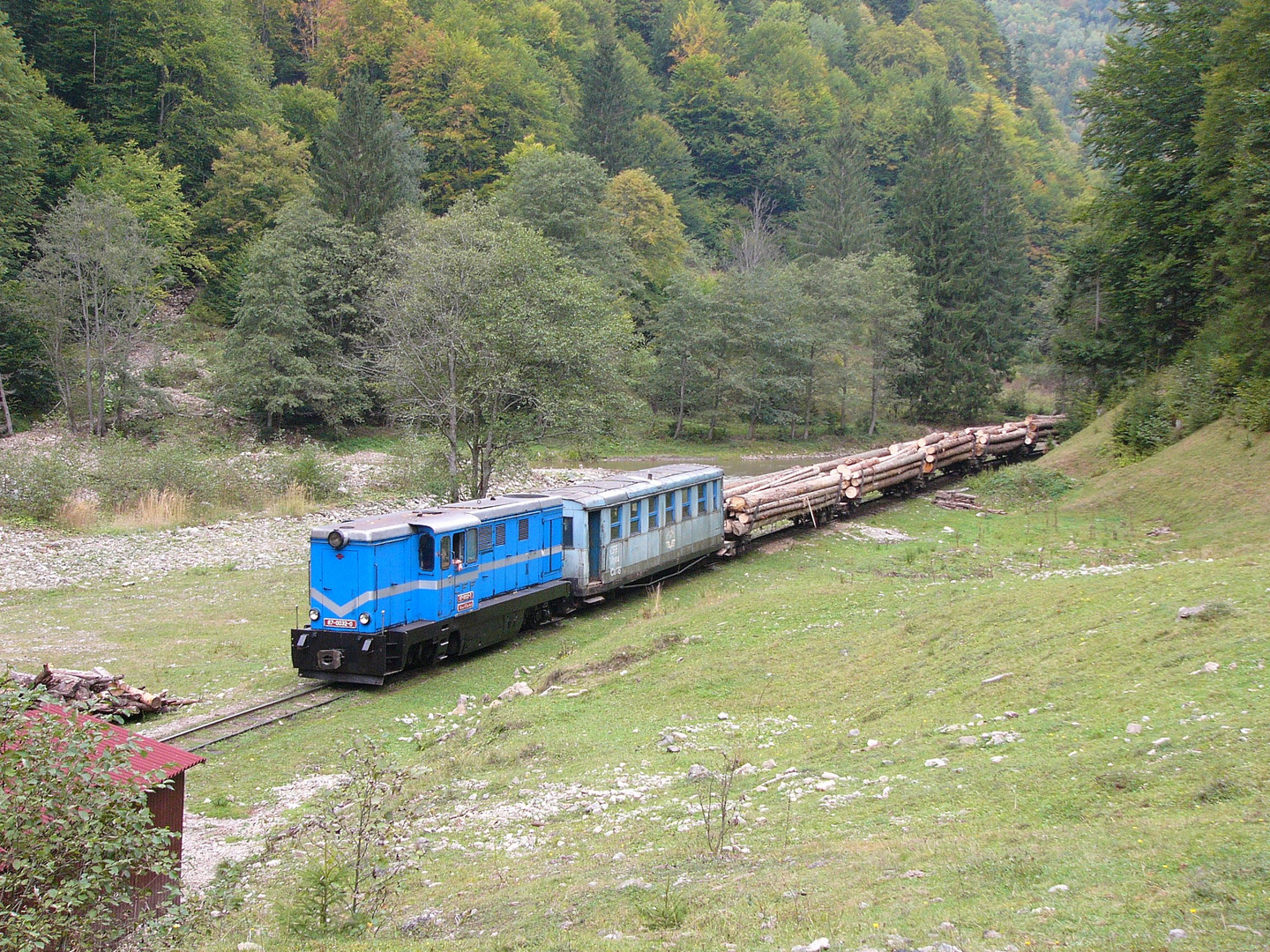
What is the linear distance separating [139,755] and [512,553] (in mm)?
12581

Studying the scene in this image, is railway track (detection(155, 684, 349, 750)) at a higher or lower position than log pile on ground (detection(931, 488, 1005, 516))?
lower

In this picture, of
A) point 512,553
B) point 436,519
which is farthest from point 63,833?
point 512,553

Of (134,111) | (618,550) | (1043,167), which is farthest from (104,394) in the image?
(1043,167)

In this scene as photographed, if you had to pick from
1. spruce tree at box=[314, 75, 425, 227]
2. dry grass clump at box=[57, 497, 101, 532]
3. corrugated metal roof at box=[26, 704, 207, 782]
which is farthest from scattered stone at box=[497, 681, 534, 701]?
spruce tree at box=[314, 75, 425, 227]

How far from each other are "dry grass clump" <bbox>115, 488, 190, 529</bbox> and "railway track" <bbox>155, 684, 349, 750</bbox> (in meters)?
16.5

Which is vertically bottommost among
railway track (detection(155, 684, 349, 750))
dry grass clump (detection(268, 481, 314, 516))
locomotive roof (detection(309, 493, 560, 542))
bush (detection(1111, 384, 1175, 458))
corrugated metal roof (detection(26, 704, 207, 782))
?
railway track (detection(155, 684, 349, 750))

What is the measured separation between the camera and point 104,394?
48.4 m

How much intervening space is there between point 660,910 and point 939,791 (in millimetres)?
3440

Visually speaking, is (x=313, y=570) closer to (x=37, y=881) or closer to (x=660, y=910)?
(x=37, y=881)

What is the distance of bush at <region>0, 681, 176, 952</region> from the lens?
7.21m

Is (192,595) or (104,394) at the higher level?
(104,394)

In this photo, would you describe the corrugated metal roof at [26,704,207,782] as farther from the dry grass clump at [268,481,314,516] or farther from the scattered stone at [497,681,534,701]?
the dry grass clump at [268,481,314,516]

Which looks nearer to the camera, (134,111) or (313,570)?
(313,570)

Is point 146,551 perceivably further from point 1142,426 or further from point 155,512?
point 1142,426
